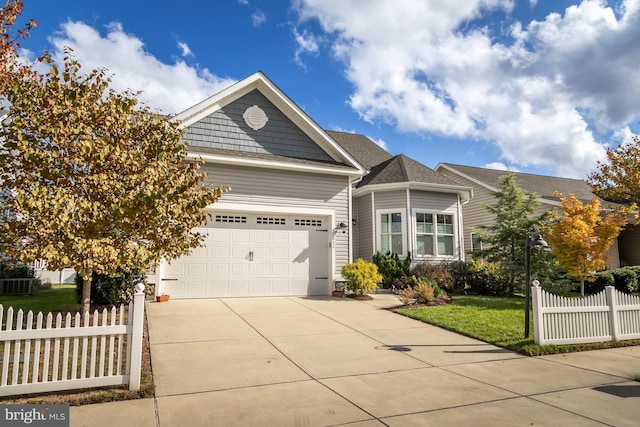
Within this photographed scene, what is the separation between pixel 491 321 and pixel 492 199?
13024 mm

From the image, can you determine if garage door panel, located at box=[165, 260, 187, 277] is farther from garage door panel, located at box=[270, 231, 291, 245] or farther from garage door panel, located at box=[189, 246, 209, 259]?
garage door panel, located at box=[270, 231, 291, 245]

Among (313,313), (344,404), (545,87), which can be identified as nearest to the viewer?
(344,404)

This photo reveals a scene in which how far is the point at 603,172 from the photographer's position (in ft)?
53.1

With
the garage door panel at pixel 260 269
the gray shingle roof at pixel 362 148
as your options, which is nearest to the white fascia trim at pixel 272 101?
the garage door panel at pixel 260 269

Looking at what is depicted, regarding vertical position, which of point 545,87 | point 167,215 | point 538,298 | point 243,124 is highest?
point 545,87

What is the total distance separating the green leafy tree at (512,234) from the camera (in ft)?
44.4

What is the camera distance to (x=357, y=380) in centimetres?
492

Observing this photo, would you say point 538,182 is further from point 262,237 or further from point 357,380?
point 357,380

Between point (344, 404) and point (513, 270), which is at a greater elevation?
point (513, 270)

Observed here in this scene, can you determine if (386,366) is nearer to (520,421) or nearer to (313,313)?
(520,421)

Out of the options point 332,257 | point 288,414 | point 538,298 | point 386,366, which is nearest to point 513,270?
point 332,257

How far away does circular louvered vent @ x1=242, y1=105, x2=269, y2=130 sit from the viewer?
12.6 metres

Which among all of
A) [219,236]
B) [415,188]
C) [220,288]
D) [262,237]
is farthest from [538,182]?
[220,288]

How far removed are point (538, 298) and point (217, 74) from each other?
11.9 m
